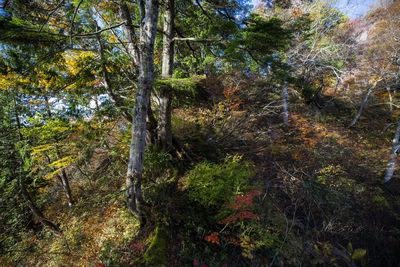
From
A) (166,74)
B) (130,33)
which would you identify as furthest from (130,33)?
(166,74)

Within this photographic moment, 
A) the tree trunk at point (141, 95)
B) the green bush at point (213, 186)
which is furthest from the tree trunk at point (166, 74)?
the green bush at point (213, 186)

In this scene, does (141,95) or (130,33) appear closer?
(141,95)

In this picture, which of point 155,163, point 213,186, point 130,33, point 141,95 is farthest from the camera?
point 155,163

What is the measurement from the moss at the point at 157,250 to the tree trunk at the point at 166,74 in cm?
262

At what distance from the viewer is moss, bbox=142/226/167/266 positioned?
2.93 meters

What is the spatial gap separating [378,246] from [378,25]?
16552 mm

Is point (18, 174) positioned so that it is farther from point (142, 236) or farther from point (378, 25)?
point (378, 25)

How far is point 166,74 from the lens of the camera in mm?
4609

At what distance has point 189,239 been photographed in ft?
12.5

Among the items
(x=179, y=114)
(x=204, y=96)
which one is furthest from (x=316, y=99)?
(x=179, y=114)

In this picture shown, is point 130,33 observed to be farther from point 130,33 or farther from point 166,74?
point 166,74

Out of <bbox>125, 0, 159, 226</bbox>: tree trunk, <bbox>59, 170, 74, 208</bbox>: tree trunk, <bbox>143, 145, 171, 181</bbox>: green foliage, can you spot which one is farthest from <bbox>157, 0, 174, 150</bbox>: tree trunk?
<bbox>59, 170, 74, 208</bbox>: tree trunk

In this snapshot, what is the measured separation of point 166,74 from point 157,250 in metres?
4.87

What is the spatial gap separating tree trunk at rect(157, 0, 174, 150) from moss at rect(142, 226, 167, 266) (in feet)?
8.60
